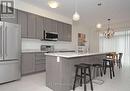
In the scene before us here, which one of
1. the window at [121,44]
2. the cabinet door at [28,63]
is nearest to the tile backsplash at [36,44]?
the cabinet door at [28,63]

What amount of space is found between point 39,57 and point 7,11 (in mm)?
2055

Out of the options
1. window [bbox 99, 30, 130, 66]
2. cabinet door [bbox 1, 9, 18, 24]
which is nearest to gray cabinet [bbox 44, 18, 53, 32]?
cabinet door [bbox 1, 9, 18, 24]

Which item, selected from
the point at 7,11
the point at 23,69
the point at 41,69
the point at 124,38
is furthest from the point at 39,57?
the point at 124,38

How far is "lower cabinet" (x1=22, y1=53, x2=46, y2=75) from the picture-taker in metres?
4.06

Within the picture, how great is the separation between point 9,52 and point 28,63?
1.02 meters

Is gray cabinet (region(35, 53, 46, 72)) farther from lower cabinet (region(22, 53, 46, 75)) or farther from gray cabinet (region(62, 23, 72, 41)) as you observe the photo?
gray cabinet (region(62, 23, 72, 41))

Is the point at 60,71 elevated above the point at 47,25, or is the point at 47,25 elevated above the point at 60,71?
the point at 47,25

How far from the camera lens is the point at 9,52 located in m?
3.33

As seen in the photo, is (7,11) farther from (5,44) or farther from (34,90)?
(34,90)

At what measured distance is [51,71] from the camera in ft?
9.78

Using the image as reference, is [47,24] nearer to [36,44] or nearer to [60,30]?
[60,30]

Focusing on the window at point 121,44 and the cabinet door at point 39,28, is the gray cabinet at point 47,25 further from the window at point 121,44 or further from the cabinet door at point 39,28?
the window at point 121,44

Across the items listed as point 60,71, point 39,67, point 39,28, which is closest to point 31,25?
point 39,28

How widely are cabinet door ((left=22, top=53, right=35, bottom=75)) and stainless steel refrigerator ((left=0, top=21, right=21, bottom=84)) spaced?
46cm
